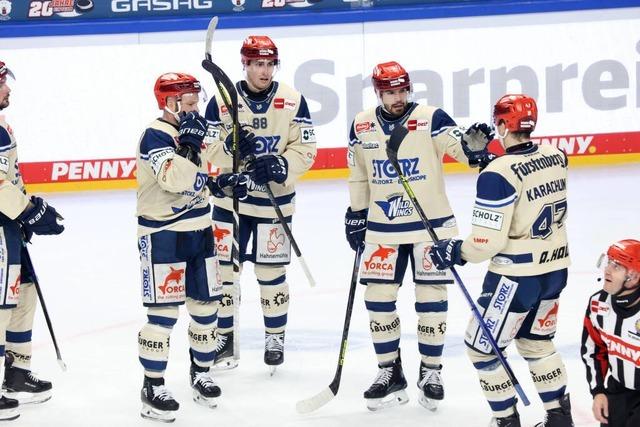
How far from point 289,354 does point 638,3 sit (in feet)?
21.0

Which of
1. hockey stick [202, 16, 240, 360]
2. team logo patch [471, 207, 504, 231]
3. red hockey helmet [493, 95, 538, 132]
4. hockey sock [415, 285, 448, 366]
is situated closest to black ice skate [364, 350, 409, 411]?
hockey sock [415, 285, 448, 366]

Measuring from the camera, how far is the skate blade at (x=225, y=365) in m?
5.60

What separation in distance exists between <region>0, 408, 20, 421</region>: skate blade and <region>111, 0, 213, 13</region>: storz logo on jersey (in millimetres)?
6167

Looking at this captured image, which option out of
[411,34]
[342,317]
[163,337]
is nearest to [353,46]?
[411,34]

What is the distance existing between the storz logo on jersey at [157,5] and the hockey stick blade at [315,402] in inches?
247

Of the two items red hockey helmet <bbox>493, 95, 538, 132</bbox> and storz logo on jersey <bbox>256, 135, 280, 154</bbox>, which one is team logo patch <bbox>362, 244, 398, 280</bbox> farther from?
red hockey helmet <bbox>493, 95, 538, 132</bbox>

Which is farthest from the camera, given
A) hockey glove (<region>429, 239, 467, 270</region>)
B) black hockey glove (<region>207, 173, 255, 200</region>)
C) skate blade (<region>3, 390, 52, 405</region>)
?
black hockey glove (<region>207, 173, 255, 200</region>)

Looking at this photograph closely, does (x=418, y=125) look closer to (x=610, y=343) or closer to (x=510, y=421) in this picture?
(x=510, y=421)

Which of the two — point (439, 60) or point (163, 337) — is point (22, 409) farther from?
point (439, 60)

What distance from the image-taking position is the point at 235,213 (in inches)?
216

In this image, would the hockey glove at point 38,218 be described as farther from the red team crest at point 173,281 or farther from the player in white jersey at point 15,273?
the red team crest at point 173,281

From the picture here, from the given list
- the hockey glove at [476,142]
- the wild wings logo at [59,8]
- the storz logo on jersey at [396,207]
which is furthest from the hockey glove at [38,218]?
the wild wings logo at [59,8]

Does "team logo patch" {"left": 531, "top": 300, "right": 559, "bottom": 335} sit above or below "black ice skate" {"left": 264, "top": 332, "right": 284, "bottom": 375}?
above

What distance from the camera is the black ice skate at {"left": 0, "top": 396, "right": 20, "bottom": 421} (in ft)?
16.1
